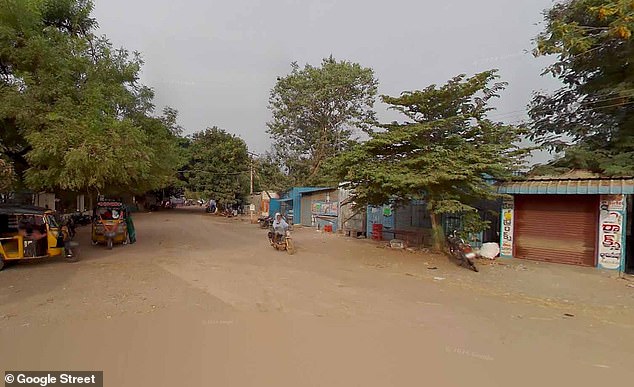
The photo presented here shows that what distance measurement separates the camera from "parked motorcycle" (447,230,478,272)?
11.0m

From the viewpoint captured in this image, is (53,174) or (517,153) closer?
(53,174)

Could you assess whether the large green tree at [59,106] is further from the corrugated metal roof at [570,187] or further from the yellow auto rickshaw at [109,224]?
the corrugated metal roof at [570,187]

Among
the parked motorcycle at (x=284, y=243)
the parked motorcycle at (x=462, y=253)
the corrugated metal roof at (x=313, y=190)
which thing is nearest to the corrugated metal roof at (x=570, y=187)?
the parked motorcycle at (x=462, y=253)

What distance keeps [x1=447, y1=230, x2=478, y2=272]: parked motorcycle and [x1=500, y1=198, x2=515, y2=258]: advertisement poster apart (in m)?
1.95

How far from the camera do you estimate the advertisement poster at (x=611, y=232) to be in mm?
11125

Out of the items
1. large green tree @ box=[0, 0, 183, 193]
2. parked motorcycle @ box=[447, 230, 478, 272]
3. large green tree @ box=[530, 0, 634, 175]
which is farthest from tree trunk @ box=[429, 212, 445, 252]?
large green tree @ box=[0, 0, 183, 193]

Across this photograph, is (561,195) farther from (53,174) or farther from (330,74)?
(330,74)

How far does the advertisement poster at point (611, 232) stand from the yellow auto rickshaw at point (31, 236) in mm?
15321

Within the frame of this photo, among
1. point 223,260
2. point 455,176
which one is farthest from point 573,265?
point 223,260

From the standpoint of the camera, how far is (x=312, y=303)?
6816mm

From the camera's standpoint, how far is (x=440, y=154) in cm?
1183

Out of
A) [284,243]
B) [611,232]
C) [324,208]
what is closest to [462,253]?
[611,232]

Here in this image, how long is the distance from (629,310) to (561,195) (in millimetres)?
6074

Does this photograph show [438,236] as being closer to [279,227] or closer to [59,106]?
[279,227]
